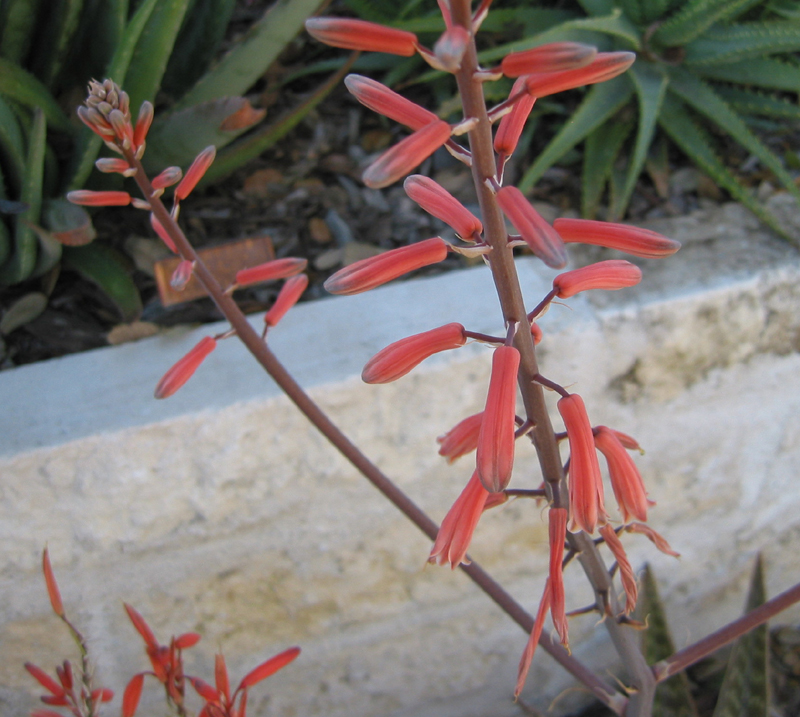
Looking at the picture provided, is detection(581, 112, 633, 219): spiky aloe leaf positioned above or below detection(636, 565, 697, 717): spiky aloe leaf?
above

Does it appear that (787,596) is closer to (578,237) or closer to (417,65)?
(578,237)

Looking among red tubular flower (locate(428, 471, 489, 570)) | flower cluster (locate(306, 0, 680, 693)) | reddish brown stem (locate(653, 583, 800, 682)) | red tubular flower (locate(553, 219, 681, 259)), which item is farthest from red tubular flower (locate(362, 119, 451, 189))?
reddish brown stem (locate(653, 583, 800, 682))

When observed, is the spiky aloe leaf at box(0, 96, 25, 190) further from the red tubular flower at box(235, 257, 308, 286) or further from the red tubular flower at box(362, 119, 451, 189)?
the red tubular flower at box(362, 119, 451, 189)

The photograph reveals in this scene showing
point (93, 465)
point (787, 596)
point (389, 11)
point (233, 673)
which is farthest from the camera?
point (389, 11)

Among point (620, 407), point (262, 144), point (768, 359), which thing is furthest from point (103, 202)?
point (768, 359)

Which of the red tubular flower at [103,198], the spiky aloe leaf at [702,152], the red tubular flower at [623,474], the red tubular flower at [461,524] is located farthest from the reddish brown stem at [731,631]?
the spiky aloe leaf at [702,152]

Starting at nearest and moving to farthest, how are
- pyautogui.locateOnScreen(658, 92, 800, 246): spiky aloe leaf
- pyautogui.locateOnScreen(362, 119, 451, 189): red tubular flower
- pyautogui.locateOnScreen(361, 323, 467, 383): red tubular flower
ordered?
1. pyautogui.locateOnScreen(362, 119, 451, 189): red tubular flower
2. pyautogui.locateOnScreen(361, 323, 467, 383): red tubular flower
3. pyautogui.locateOnScreen(658, 92, 800, 246): spiky aloe leaf
